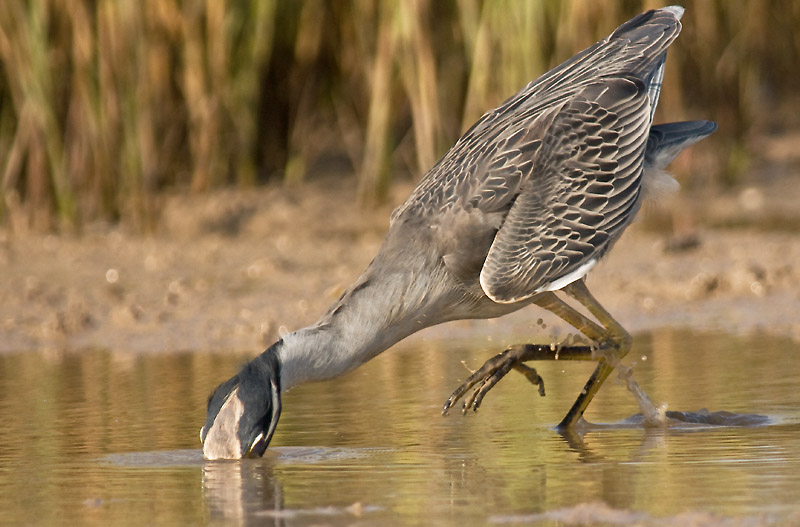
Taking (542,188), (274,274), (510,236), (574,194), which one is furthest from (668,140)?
(274,274)

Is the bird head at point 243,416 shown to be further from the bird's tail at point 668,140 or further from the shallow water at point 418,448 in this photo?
the bird's tail at point 668,140

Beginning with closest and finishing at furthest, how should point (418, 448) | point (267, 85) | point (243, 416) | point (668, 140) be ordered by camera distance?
point (243, 416)
point (418, 448)
point (668, 140)
point (267, 85)

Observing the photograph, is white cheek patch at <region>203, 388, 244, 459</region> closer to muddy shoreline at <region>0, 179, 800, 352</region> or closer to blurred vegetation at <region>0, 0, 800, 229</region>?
muddy shoreline at <region>0, 179, 800, 352</region>

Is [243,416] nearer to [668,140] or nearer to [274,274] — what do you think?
[668,140]

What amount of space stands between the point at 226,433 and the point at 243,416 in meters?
0.09

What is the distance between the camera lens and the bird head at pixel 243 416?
16.5 ft

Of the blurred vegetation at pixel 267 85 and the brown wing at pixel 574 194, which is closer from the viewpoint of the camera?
the brown wing at pixel 574 194

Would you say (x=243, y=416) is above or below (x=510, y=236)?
below

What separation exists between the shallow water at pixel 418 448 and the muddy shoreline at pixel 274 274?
0.71m

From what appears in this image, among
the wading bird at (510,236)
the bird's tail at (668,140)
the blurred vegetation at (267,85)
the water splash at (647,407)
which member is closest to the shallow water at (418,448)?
the water splash at (647,407)

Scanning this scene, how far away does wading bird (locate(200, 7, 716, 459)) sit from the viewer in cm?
551

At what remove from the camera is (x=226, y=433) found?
5062 millimetres

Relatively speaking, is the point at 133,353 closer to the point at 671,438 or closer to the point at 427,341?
the point at 427,341

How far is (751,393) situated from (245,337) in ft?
10.9
